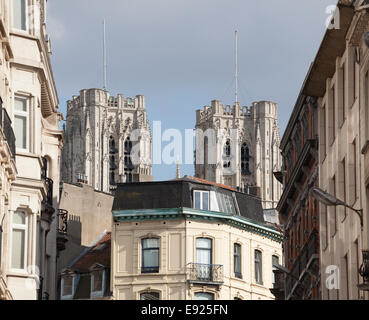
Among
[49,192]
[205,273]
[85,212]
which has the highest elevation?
[85,212]

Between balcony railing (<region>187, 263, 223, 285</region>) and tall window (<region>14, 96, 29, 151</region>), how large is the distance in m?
33.1

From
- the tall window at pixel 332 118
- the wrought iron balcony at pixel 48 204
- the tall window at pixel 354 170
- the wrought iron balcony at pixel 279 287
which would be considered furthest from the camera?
the wrought iron balcony at pixel 279 287

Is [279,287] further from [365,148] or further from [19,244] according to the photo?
[365,148]

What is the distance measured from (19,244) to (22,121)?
3360 millimetres

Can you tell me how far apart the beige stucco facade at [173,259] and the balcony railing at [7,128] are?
117 feet

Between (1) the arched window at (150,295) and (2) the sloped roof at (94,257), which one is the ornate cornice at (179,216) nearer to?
(1) the arched window at (150,295)

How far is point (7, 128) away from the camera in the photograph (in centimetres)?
3847

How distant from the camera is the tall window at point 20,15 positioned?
43.5 metres

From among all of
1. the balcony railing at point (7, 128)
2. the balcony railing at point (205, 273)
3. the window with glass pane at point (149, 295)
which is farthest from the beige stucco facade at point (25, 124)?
the balcony railing at point (205, 273)

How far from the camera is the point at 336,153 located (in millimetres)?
45781

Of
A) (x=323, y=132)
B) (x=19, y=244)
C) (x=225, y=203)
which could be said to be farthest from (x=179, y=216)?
(x=19, y=244)

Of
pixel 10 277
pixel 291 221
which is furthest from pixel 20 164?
pixel 291 221
